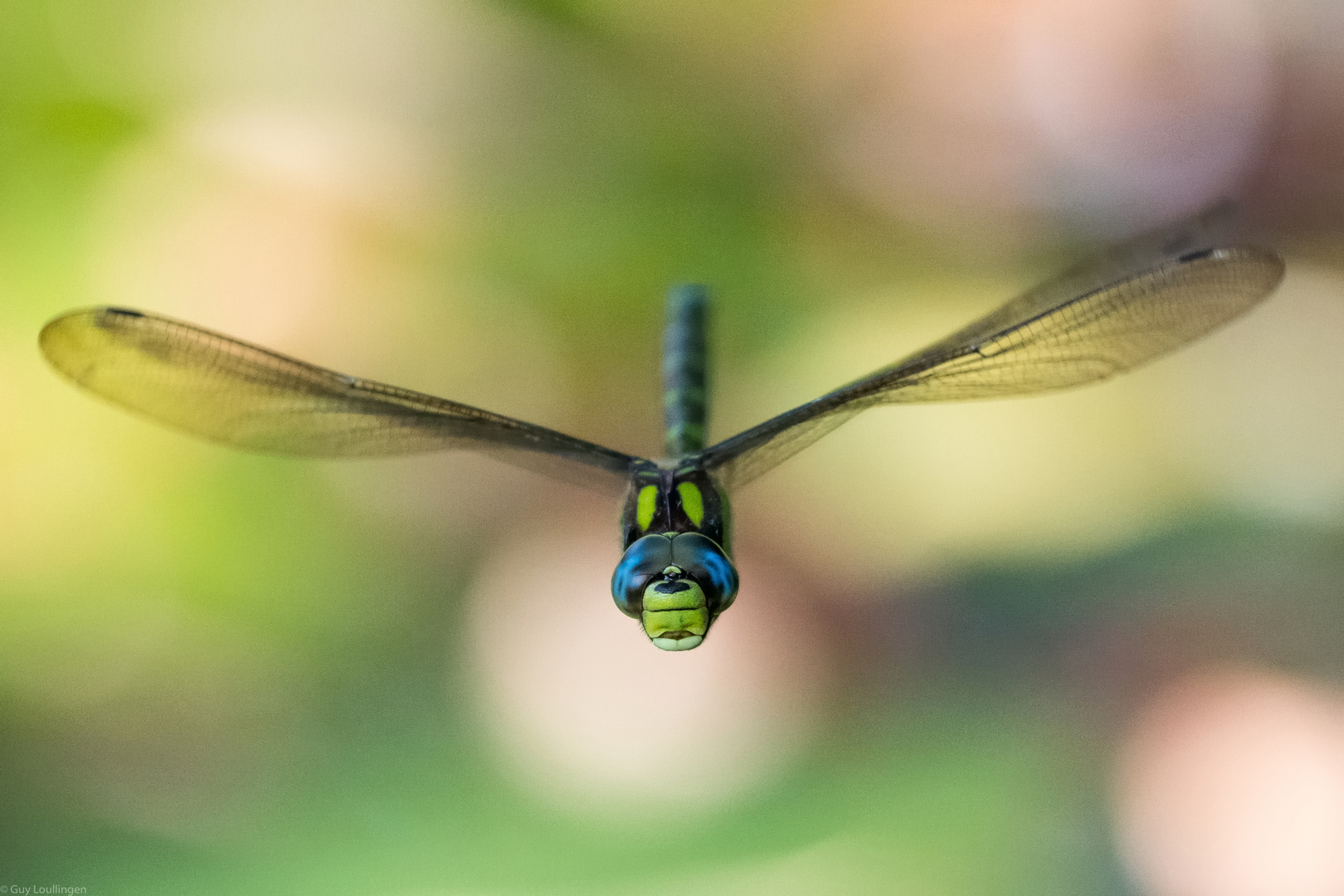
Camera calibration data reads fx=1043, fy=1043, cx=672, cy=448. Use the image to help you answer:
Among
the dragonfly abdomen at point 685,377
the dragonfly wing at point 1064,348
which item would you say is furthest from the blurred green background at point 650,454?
the dragonfly wing at point 1064,348

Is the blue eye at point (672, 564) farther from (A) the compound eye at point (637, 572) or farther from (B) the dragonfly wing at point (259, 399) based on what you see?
(B) the dragonfly wing at point (259, 399)

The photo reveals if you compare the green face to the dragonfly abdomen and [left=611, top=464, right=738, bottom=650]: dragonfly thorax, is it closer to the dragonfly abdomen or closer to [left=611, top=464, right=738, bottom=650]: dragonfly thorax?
[left=611, top=464, right=738, bottom=650]: dragonfly thorax

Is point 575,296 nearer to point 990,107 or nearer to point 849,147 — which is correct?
point 849,147

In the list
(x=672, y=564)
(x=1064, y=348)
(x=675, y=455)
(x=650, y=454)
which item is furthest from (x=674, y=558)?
(x=650, y=454)

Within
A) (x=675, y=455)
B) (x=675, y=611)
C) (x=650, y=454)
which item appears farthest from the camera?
(x=650, y=454)

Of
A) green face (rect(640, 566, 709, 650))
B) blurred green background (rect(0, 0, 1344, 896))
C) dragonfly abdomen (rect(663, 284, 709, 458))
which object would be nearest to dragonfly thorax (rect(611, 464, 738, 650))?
green face (rect(640, 566, 709, 650))

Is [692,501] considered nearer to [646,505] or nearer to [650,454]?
[646,505]
